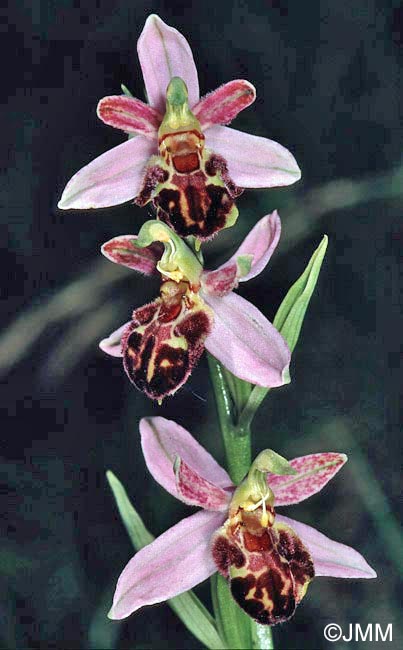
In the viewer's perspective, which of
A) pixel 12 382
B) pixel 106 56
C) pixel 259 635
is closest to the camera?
pixel 259 635

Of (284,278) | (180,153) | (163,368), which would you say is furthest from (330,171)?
(163,368)

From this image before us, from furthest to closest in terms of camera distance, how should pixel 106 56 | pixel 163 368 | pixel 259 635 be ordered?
pixel 106 56, pixel 259 635, pixel 163 368

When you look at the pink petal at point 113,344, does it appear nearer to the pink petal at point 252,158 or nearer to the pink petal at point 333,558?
the pink petal at point 252,158

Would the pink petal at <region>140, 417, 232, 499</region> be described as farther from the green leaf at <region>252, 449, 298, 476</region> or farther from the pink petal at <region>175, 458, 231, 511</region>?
the green leaf at <region>252, 449, 298, 476</region>

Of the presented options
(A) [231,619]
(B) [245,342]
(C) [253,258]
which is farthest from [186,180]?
(A) [231,619]

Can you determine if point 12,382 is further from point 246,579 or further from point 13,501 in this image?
point 246,579

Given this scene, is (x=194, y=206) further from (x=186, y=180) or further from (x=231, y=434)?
(x=231, y=434)

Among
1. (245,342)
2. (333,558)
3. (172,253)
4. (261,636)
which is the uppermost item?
(172,253)
